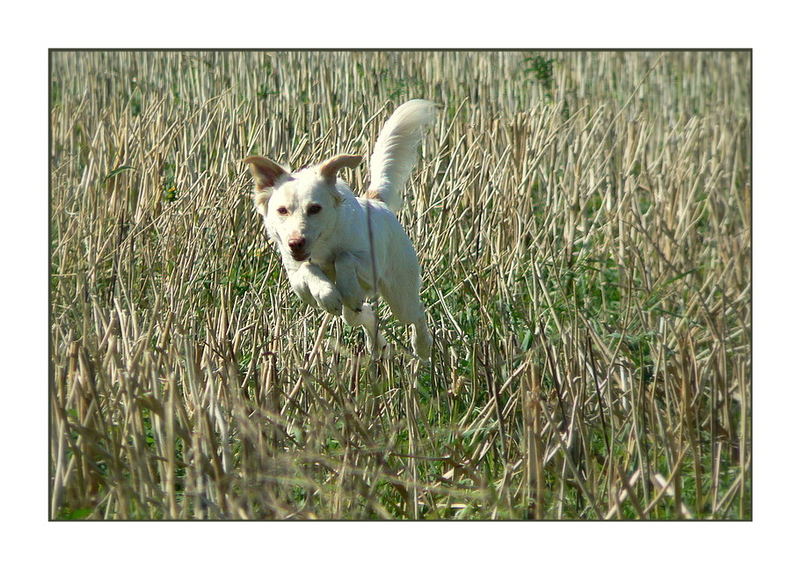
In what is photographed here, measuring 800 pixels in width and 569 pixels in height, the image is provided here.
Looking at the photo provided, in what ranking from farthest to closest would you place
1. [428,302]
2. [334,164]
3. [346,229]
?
1. [428,302]
2. [346,229]
3. [334,164]

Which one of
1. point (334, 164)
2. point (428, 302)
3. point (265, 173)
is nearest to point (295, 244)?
point (334, 164)

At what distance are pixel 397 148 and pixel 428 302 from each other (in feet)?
3.82

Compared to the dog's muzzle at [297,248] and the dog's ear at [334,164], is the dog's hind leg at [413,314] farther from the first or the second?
the dog's muzzle at [297,248]

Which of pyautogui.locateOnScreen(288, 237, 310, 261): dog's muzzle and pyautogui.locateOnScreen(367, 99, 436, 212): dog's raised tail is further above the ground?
pyautogui.locateOnScreen(367, 99, 436, 212): dog's raised tail

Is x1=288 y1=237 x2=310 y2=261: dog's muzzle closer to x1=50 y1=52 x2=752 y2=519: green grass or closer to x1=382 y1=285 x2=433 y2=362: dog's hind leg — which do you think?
x1=50 y1=52 x2=752 y2=519: green grass

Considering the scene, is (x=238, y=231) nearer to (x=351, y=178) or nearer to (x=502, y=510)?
(x=351, y=178)

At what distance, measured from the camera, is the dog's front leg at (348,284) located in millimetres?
4285

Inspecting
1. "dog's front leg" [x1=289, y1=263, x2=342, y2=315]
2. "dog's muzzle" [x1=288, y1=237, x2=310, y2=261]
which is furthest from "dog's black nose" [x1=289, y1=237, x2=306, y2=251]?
"dog's front leg" [x1=289, y1=263, x2=342, y2=315]

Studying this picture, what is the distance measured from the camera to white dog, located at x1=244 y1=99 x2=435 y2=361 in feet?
13.8

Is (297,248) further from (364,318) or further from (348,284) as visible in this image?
(364,318)

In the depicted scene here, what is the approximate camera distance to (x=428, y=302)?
5809 mm

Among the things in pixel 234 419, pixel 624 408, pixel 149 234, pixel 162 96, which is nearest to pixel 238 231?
pixel 149 234

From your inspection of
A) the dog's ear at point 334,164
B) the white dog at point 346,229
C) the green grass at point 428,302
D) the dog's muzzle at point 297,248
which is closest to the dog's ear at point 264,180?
the white dog at point 346,229

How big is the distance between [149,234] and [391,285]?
1817mm
